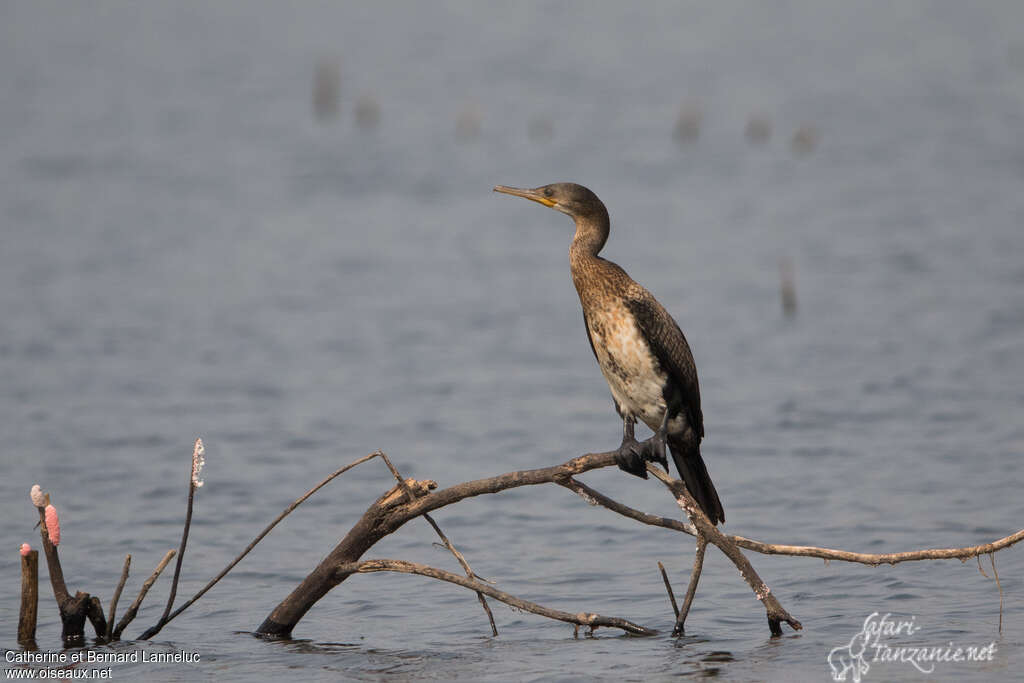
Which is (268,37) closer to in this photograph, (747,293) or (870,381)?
(747,293)

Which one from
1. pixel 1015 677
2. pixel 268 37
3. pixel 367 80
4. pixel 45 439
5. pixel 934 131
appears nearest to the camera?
pixel 1015 677

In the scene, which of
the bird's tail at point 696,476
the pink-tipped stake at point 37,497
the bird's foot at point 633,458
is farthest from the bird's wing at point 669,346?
the pink-tipped stake at point 37,497

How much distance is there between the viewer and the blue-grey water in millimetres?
8008

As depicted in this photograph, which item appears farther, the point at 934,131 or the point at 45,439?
the point at 934,131

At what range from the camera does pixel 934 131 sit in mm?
22484

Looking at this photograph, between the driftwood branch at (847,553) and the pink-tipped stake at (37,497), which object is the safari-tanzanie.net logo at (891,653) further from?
the pink-tipped stake at (37,497)

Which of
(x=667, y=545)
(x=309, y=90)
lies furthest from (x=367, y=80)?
(x=667, y=545)

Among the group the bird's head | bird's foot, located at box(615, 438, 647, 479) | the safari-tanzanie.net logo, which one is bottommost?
the safari-tanzanie.net logo

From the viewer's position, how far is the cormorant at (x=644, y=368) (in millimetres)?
6488

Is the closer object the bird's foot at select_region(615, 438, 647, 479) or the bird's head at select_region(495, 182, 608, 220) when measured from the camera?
the bird's foot at select_region(615, 438, 647, 479)

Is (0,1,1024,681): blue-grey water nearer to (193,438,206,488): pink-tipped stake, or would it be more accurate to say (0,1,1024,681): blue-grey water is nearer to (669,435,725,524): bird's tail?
(669,435,725,524): bird's tail

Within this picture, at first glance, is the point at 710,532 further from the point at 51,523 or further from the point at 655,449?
the point at 51,523

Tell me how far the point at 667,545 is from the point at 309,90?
17872mm

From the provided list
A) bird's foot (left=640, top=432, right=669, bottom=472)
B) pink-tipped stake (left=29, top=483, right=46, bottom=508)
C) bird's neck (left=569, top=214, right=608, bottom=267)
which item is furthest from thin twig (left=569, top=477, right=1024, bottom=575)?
pink-tipped stake (left=29, top=483, right=46, bottom=508)
